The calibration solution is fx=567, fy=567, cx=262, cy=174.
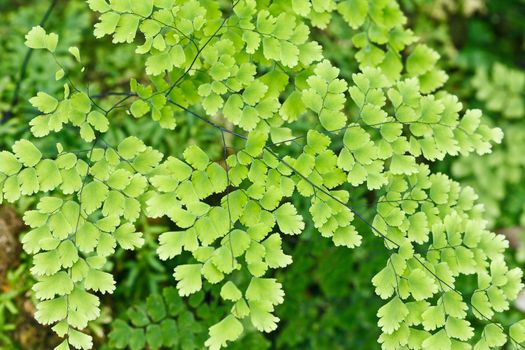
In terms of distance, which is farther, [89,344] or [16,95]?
[16,95]

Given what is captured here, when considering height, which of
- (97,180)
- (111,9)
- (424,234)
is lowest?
(424,234)

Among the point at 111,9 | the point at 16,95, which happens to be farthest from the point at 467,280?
the point at 16,95

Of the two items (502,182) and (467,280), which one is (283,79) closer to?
(467,280)

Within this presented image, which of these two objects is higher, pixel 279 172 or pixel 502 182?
pixel 279 172

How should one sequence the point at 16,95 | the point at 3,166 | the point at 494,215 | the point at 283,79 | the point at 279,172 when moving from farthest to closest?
1. the point at 494,215
2. the point at 16,95
3. the point at 283,79
4. the point at 279,172
5. the point at 3,166

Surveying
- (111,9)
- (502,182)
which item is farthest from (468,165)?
(111,9)

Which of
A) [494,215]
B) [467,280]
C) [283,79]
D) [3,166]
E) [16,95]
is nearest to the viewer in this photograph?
[3,166]

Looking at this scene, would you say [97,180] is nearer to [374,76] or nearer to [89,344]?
[89,344]
